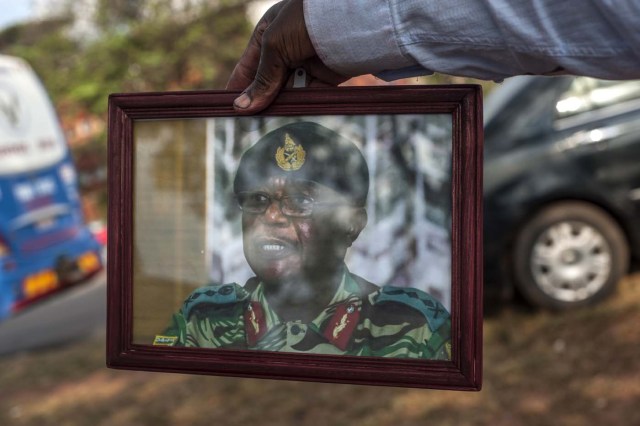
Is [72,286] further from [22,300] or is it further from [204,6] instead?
[204,6]

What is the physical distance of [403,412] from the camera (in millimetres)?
4070

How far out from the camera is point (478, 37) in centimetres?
129

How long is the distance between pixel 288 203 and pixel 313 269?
Answer: 12cm

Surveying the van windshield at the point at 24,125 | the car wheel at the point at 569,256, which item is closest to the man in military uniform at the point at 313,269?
the car wheel at the point at 569,256

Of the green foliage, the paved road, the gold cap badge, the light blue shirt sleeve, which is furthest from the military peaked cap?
the green foliage

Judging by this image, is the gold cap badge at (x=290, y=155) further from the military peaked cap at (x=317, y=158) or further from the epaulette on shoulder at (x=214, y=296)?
the epaulette on shoulder at (x=214, y=296)

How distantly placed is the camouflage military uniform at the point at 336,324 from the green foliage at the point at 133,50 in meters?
9.14

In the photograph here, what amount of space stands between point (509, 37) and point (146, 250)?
732 millimetres

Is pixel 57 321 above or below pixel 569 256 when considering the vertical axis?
below

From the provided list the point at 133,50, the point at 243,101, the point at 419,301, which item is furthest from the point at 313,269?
the point at 133,50

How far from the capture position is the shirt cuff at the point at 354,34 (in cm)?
132

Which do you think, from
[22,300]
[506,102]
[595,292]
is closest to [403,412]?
[595,292]

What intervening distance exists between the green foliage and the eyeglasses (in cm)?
912

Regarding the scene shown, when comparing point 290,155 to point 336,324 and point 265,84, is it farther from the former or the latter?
point 336,324
